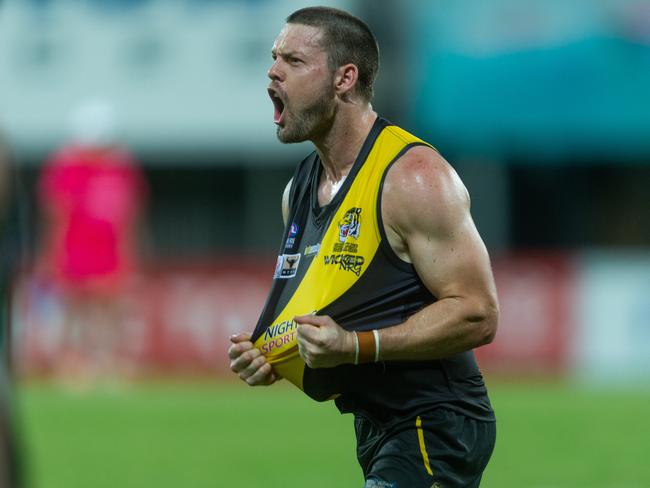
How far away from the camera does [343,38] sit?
583 centimetres

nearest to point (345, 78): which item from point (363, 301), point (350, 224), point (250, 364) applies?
point (350, 224)

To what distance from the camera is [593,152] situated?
2361 cm

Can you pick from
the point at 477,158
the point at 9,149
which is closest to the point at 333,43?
the point at 9,149

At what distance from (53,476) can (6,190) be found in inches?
246

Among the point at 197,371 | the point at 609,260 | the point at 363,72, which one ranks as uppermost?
the point at 363,72

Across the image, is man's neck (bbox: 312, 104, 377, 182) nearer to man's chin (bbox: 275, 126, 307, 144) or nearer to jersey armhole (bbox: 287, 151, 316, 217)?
man's chin (bbox: 275, 126, 307, 144)

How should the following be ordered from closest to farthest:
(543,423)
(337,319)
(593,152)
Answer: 1. (337,319)
2. (543,423)
3. (593,152)

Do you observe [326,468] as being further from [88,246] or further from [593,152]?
[593,152]

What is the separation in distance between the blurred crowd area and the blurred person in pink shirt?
0.08 ft

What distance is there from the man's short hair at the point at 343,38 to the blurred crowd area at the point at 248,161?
8.94 m

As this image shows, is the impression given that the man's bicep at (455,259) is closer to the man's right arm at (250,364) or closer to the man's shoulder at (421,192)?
the man's shoulder at (421,192)

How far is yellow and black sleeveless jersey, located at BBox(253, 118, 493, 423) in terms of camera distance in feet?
18.4

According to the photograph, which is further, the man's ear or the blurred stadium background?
the blurred stadium background

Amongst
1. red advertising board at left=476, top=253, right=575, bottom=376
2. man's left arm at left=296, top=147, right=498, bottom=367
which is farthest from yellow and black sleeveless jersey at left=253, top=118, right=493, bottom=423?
red advertising board at left=476, top=253, right=575, bottom=376
